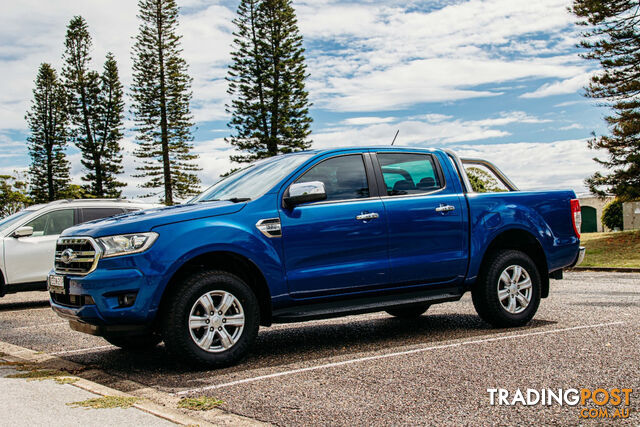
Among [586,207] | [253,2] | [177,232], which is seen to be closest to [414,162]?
[177,232]

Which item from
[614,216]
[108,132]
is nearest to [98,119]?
[108,132]

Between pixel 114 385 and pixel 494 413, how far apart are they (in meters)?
2.90

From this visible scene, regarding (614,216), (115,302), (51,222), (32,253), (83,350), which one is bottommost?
(83,350)

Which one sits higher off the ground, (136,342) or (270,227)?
(270,227)

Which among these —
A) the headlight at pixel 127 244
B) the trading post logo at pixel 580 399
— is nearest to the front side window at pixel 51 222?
the headlight at pixel 127 244

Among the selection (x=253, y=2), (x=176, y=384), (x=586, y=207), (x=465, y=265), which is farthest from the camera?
(x=586, y=207)

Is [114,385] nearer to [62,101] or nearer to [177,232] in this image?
[177,232]

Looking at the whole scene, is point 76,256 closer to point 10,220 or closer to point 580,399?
point 580,399

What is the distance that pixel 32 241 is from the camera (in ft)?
39.0

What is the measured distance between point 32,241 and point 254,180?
275 inches

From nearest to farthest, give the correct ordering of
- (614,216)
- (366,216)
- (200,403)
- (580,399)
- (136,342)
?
(580,399) < (200,403) < (366,216) < (136,342) < (614,216)

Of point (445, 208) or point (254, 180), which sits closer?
point (254, 180)

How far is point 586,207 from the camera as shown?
6869 cm

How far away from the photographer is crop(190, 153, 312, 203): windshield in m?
6.28
